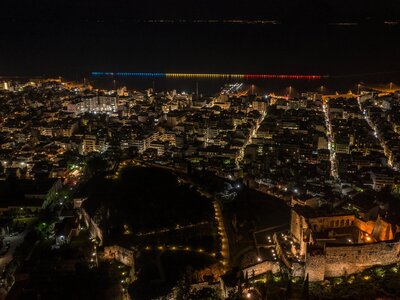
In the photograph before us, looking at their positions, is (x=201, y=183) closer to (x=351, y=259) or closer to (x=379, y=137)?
(x=351, y=259)

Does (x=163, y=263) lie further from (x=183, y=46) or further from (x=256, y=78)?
(x=183, y=46)

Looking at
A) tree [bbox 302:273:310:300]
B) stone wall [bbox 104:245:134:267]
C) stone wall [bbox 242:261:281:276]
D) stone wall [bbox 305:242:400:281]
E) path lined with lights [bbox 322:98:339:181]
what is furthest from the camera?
path lined with lights [bbox 322:98:339:181]

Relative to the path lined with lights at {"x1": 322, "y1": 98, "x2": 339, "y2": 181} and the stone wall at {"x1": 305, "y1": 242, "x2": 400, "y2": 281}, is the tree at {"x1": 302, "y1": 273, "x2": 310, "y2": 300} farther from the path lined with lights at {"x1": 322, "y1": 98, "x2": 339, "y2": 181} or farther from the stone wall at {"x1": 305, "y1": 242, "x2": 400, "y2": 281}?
the path lined with lights at {"x1": 322, "y1": 98, "x2": 339, "y2": 181}

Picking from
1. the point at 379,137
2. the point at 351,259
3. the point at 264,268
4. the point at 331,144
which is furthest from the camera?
the point at 379,137

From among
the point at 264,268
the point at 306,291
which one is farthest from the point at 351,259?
the point at 264,268

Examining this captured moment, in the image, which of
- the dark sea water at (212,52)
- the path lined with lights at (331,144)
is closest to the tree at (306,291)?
the path lined with lights at (331,144)

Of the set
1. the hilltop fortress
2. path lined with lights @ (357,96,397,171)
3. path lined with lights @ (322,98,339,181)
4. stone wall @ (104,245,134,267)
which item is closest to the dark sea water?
path lined with lights @ (322,98,339,181)
